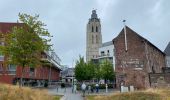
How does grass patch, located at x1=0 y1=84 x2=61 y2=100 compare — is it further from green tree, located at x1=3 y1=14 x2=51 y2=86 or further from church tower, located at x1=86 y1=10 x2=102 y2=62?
church tower, located at x1=86 y1=10 x2=102 y2=62

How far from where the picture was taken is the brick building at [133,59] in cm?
5303

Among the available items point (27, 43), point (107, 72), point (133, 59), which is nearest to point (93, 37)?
point (107, 72)

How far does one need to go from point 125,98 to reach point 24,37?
14838mm

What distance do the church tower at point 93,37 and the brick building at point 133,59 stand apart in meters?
94.6

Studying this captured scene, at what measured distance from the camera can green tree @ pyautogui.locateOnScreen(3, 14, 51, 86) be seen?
31.7 meters

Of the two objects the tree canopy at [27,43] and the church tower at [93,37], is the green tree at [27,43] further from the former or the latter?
the church tower at [93,37]

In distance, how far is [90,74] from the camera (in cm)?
7188

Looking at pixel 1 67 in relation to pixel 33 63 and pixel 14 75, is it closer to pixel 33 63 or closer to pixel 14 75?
pixel 14 75

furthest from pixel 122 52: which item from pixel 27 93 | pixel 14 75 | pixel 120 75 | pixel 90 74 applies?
pixel 27 93

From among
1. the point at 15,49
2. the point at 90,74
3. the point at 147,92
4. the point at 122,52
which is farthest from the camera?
the point at 90,74

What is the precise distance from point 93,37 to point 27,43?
412 feet

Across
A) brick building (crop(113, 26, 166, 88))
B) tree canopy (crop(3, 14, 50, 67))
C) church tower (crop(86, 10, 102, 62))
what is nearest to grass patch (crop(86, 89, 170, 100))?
tree canopy (crop(3, 14, 50, 67))

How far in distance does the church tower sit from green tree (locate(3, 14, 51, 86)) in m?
119

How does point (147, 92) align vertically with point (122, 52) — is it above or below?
below
